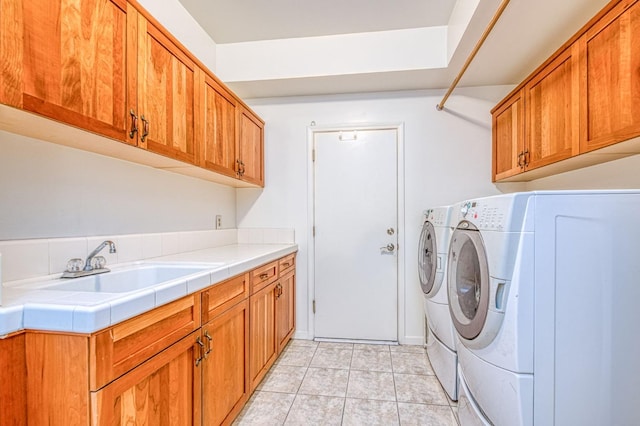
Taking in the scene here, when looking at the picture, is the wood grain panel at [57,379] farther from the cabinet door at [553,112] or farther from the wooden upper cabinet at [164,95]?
the cabinet door at [553,112]

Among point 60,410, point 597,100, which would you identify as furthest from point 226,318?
point 597,100

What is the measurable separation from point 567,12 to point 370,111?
59.1 inches

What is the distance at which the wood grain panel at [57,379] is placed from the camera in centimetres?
85

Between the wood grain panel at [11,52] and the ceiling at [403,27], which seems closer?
the wood grain panel at [11,52]

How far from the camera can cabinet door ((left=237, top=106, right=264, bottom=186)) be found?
2492mm

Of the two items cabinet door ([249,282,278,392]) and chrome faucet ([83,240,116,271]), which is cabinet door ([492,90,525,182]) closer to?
cabinet door ([249,282,278,392])

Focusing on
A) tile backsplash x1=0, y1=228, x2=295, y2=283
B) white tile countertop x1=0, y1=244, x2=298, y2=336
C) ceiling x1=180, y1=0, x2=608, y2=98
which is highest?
ceiling x1=180, y1=0, x2=608, y2=98

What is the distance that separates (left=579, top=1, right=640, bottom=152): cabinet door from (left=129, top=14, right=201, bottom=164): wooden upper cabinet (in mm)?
2145

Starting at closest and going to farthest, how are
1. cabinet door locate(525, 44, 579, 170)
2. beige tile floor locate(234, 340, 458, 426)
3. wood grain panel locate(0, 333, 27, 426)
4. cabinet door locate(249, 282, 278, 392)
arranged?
wood grain panel locate(0, 333, 27, 426), cabinet door locate(525, 44, 579, 170), beige tile floor locate(234, 340, 458, 426), cabinet door locate(249, 282, 278, 392)

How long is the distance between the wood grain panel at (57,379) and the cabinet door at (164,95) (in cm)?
90

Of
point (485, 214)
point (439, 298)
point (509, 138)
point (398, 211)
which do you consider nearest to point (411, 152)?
point (398, 211)

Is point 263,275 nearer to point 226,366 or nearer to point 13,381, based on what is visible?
point 226,366

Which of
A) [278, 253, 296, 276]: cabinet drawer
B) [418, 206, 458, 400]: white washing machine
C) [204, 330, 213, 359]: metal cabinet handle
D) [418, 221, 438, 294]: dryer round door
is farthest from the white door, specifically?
[204, 330, 213, 359]: metal cabinet handle

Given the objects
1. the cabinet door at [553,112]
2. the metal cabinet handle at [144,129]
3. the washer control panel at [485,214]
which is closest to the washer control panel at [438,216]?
the washer control panel at [485,214]
